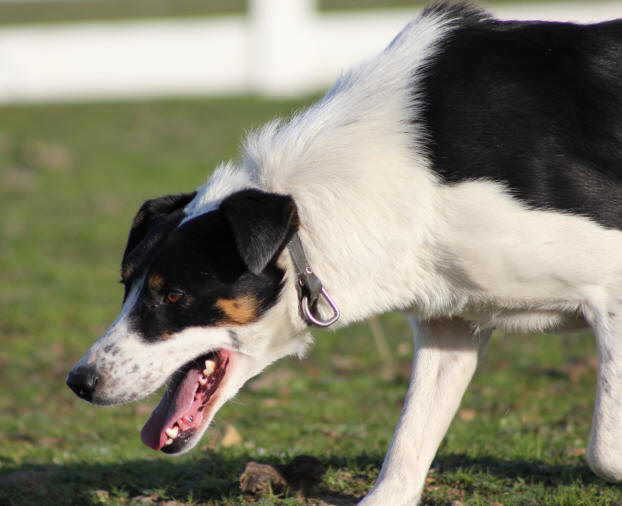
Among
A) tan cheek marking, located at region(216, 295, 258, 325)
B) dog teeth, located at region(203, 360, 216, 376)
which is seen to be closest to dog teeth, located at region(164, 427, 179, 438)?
dog teeth, located at region(203, 360, 216, 376)

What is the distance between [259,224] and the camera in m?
3.51

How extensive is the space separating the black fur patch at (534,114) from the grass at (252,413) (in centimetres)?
130

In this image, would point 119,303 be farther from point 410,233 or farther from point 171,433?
point 410,233

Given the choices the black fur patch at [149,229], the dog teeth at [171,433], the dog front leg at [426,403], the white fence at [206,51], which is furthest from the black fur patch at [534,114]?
the white fence at [206,51]

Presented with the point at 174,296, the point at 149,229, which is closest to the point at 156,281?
the point at 174,296

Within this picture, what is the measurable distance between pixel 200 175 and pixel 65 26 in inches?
236

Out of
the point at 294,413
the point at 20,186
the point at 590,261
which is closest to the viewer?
the point at 590,261

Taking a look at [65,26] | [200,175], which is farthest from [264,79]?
[200,175]

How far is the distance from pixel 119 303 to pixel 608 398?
5.56 metres

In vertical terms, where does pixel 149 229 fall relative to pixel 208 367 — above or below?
above

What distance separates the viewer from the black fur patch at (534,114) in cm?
358

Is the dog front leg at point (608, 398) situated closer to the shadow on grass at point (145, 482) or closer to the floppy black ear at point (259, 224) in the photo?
the shadow on grass at point (145, 482)

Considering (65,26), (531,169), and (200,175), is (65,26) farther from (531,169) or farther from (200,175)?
(531,169)

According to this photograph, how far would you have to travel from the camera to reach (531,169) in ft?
11.7
